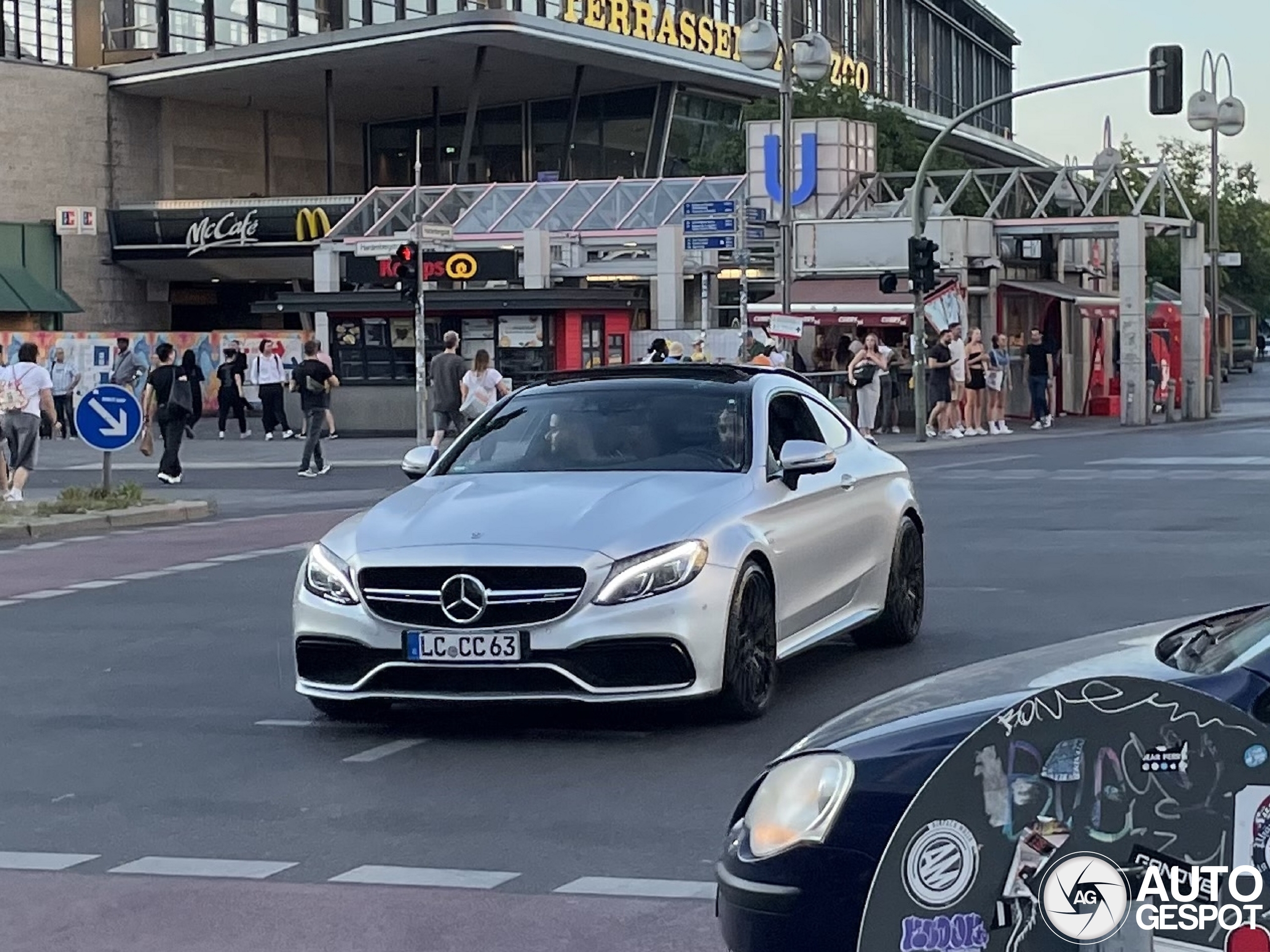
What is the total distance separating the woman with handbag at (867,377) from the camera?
37719 mm

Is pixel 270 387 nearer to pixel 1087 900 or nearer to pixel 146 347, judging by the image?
pixel 146 347

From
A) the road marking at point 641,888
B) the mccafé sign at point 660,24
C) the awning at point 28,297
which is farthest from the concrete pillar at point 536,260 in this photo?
the road marking at point 641,888

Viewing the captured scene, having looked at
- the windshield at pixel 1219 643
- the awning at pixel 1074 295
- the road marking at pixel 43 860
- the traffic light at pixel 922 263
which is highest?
the traffic light at pixel 922 263

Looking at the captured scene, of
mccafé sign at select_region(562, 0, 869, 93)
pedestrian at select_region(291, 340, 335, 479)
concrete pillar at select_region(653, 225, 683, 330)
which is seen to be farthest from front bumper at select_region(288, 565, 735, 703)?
mccafé sign at select_region(562, 0, 869, 93)

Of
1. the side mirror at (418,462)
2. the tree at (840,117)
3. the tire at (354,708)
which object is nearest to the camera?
the tire at (354,708)

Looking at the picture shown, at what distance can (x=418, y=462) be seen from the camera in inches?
402

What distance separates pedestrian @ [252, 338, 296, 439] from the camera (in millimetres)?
38156

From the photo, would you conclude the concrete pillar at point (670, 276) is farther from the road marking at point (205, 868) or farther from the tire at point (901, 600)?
the road marking at point (205, 868)

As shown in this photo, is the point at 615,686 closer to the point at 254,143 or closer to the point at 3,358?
the point at 3,358

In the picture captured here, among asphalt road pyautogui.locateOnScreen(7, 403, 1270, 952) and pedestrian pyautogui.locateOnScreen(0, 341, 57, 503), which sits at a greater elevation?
pedestrian pyautogui.locateOnScreen(0, 341, 57, 503)

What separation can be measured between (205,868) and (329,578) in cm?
224

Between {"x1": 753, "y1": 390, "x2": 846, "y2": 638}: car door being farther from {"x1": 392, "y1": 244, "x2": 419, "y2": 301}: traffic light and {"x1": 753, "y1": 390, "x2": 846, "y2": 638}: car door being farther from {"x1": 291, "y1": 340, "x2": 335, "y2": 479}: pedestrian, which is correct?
{"x1": 392, "y1": 244, "x2": 419, "y2": 301}: traffic light

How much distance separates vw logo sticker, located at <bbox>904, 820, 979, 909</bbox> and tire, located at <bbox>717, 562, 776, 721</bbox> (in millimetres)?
4748

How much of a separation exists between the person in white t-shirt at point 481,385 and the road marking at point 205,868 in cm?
2131
